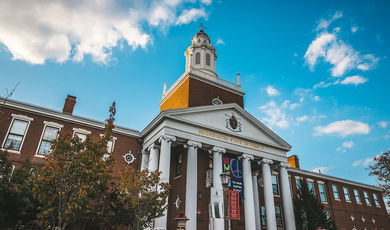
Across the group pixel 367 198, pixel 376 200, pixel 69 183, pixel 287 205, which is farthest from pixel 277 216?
pixel 69 183

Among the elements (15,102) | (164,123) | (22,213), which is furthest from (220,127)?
(15,102)

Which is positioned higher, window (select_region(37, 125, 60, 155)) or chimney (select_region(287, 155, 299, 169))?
chimney (select_region(287, 155, 299, 169))

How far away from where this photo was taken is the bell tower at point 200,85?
2703 centimetres

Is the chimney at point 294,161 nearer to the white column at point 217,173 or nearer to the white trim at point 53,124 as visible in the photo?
the white column at point 217,173

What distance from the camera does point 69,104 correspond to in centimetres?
2391

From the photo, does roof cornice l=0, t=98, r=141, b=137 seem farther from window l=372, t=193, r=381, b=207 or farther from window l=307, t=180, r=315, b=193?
window l=372, t=193, r=381, b=207

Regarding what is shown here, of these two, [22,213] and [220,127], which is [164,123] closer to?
[220,127]

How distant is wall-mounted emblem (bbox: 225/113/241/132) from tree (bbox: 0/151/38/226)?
1542 centimetres

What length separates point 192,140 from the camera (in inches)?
840

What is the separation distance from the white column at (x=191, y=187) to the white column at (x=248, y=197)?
4807mm

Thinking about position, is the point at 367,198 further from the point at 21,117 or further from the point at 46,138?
the point at 21,117

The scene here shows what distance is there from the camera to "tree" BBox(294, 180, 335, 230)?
23.9 meters

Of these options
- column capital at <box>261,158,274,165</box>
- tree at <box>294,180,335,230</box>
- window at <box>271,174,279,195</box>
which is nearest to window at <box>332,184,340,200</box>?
window at <box>271,174,279,195</box>

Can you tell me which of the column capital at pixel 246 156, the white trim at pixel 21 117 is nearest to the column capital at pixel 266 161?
the column capital at pixel 246 156
